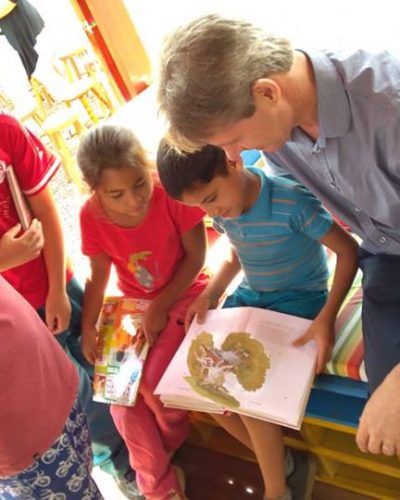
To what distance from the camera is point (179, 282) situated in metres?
1.30

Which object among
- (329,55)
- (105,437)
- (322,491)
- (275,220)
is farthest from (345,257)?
(105,437)

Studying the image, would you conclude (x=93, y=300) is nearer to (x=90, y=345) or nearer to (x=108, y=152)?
(x=90, y=345)

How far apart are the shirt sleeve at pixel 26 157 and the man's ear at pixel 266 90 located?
600mm

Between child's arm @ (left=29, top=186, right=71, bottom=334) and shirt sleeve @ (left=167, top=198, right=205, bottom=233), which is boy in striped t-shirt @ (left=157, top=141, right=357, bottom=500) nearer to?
shirt sleeve @ (left=167, top=198, right=205, bottom=233)

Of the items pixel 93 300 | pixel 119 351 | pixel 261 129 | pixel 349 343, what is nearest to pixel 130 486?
pixel 119 351

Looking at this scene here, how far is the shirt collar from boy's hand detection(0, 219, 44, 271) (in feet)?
2.20

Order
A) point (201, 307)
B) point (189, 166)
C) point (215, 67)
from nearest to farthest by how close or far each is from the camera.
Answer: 1. point (215, 67)
2. point (189, 166)
3. point (201, 307)

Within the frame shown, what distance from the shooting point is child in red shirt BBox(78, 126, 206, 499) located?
1231 mm

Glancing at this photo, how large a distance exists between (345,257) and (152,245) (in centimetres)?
46

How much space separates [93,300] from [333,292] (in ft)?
2.06

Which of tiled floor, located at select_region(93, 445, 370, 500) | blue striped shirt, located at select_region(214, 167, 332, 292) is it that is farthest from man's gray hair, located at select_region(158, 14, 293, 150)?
tiled floor, located at select_region(93, 445, 370, 500)

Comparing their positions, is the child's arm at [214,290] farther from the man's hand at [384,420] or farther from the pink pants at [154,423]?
the man's hand at [384,420]

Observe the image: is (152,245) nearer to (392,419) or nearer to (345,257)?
(345,257)

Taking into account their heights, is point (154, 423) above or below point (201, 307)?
below
